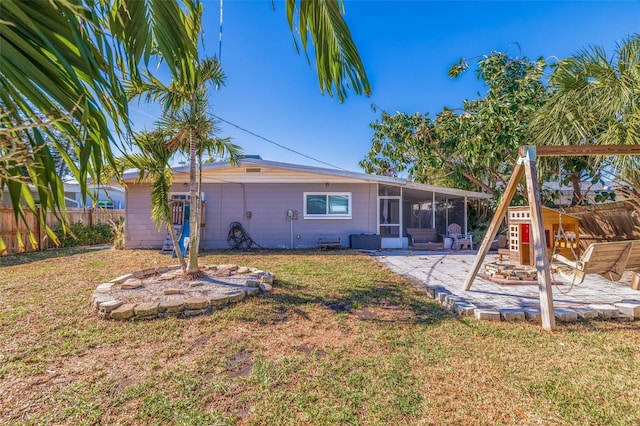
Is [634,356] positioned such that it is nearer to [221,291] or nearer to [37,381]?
[221,291]

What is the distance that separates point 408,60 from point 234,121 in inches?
262

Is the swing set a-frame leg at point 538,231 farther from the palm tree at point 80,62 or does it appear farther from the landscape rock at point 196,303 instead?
the landscape rock at point 196,303

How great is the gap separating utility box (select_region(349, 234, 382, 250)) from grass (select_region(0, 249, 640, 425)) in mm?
6347

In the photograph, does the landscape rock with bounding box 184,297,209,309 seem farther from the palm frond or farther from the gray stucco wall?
the gray stucco wall

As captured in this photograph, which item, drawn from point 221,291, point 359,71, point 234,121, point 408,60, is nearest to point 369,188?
point 408,60

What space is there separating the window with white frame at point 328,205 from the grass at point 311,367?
22.2 feet

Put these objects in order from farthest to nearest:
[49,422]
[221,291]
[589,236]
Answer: [589,236]
[221,291]
[49,422]

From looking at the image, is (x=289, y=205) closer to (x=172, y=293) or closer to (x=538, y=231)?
(x=172, y=293)

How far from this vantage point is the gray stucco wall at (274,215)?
422 inches

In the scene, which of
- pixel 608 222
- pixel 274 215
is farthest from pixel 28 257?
pixel 608 222

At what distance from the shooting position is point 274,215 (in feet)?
35.8

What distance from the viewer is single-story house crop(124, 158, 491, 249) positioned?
10406 mm

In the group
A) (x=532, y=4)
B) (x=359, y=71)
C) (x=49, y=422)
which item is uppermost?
(x=532, y=4)

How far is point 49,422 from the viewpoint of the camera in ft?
6.20
